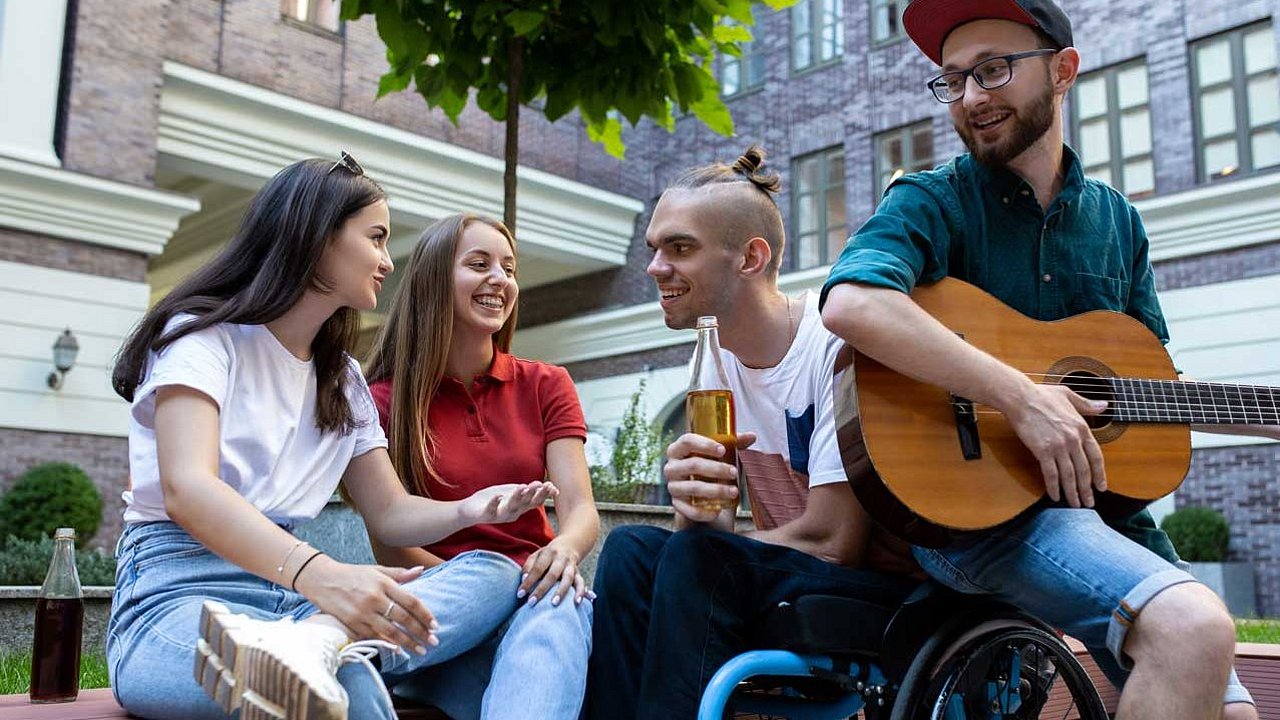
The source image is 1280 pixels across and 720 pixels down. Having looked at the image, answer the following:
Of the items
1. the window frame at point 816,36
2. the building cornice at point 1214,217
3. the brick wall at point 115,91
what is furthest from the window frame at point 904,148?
the brick wall at point 115,91

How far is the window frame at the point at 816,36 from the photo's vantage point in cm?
1584

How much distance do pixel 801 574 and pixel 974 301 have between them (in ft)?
2.12

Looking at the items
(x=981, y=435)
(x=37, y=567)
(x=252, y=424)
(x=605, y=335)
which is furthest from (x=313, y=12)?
(x=981, y=435)

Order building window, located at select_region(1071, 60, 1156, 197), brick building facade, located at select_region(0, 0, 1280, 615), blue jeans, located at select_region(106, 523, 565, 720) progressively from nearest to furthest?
blue jeans, located at select_region(106, 523, 565, 720) → brick building facade, located at select_region(0, 0, 1280, 615) → building window, located at select_region(1071, 60, 1156, 197)

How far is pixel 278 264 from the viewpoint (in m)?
2.30

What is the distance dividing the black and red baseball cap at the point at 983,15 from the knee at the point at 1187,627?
116cm

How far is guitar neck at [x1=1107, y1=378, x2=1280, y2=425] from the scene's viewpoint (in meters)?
2.23

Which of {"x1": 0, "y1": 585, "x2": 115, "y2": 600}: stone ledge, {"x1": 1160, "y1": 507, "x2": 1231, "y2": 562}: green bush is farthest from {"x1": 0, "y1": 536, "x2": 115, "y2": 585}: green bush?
{"x1": 1160, "y1": 507, "x2": 1231, "y2": 562}: green bush

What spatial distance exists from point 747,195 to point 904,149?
12848 millimetres

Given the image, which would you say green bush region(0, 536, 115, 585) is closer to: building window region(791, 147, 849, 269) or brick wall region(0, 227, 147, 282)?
brick wall region(0, 227, 147, 282)

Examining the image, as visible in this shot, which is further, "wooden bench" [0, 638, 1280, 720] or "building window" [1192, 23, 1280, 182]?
"building window" [1192, 23, 1280, 182]

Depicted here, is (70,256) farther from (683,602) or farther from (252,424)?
(683,602)

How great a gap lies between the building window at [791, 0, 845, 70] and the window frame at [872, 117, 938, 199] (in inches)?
60.0

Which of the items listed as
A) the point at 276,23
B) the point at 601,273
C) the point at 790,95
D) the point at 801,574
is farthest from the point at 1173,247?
the point at 801,574
